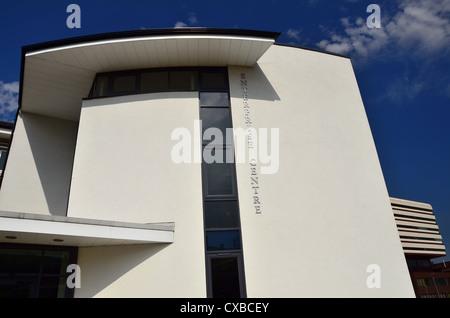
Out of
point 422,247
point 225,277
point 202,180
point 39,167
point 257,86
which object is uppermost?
point 422,247

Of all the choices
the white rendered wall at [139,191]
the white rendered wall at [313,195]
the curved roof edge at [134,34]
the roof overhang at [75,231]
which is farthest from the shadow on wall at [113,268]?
the curved roof edge at [134,34]

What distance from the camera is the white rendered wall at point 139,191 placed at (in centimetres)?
867

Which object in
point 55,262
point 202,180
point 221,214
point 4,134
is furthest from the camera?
point 4,134

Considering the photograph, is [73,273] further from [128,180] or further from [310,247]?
[310,247]

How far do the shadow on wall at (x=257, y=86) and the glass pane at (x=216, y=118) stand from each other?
2.77ft

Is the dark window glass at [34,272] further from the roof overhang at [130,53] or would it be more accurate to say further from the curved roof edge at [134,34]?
the curved roof edge at [134,34]

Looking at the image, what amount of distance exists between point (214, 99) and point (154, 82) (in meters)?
2.46

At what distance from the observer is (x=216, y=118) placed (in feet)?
35.0

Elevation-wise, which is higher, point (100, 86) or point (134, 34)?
point (134, 34)

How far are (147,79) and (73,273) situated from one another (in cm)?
724

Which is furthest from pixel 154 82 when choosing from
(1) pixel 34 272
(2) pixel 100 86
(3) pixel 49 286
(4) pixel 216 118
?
(3) pixel 49 286

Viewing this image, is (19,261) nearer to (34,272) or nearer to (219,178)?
(34,272)

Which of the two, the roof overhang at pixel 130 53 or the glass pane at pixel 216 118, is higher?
the roof overhang at pixel 130 53

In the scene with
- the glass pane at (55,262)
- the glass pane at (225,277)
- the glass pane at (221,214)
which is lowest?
the glass pane at (225,277)
